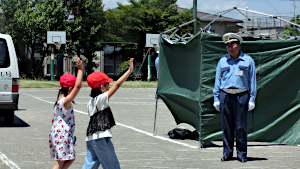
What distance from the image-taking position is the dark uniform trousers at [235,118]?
713 centimetres

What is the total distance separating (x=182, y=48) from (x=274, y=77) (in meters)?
1.92

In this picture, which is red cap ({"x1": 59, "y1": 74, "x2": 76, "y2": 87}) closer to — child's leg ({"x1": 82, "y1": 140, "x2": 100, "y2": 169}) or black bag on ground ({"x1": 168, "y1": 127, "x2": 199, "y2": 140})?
child's leg ({"x1": 82, "y1": 140, "x2": 100, "y2": 169})

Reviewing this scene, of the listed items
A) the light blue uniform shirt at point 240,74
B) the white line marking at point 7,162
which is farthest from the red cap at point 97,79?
the light blue uniform shirt at point 240,74

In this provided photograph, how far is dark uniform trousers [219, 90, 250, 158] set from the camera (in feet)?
23.4

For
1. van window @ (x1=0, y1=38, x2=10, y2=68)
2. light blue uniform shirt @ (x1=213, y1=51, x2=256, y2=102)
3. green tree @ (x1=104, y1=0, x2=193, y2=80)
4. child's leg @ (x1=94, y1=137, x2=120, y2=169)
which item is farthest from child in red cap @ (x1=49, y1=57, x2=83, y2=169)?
green tree @ (x1=104, y1=0, x2=193, y2=80)

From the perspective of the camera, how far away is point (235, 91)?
7102mm

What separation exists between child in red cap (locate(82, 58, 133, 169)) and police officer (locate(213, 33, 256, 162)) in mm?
2865

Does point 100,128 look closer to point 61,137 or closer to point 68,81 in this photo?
point 61,137

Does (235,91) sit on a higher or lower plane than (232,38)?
lower

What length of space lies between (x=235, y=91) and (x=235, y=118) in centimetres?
43

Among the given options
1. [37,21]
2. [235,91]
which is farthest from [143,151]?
[37,21]

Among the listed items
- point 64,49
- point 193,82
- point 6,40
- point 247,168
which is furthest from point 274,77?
point 64,49

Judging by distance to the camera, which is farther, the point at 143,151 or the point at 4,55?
the point at 4,55

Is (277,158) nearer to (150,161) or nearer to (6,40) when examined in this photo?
(150,161)
